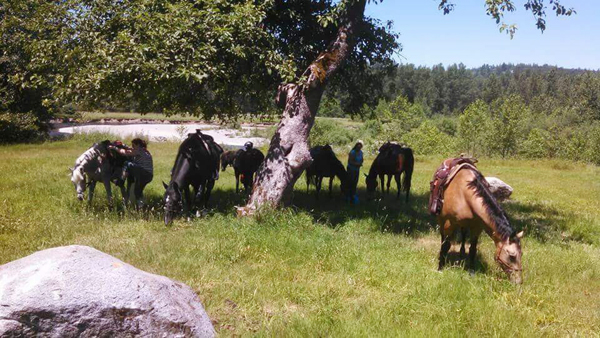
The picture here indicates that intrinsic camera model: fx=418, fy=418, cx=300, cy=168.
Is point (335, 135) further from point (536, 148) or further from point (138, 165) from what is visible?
point (138, 165)

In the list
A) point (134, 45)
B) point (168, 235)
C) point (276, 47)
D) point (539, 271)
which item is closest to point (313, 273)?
point (168, 235)

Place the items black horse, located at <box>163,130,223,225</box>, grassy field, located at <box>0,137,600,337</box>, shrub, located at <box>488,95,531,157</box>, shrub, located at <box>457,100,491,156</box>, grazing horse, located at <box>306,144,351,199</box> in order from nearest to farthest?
grassy field, located at <box>0,137,600,337</box>, black horse, located at <box>163,130,223,225</box>, grazing horse, located at <box>306,144,351,199</box>, shrub, located at <box>488,95,531,157</box>, shrub, located at <box>457,100,491,156</box>

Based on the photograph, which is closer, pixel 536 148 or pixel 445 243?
pixel 445 243

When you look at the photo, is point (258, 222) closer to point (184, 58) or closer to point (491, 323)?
point (184, 58)

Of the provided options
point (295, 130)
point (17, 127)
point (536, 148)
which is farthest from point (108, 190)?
point (536, 148)

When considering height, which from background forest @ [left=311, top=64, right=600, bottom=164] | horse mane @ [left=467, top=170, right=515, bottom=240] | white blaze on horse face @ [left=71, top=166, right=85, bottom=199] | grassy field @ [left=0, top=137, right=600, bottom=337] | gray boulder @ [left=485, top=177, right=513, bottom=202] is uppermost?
background forest @ [left=311, top=64, right=600, bottom=164]

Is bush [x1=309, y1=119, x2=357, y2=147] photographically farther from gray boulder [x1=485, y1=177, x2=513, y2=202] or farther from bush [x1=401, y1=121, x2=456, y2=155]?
gray boulder [x1=485, y1=177, x2=513, y2=202]

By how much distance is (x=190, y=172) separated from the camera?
31.4 feet

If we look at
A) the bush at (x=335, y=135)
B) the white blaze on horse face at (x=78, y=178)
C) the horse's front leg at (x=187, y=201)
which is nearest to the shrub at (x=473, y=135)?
the bush at (x=335, y=135)

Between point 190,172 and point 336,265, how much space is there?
4.57 metres

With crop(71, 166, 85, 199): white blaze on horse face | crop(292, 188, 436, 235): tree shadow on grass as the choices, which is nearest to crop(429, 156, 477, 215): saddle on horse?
crop(292, 188, 436, 235): tree shadow on grass

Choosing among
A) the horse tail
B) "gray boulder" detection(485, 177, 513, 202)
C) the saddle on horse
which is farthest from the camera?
"gray boulder" detection(485, 177, 513, 202)

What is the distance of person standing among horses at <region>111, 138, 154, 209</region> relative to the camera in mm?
9586

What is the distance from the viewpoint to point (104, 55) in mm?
8219
